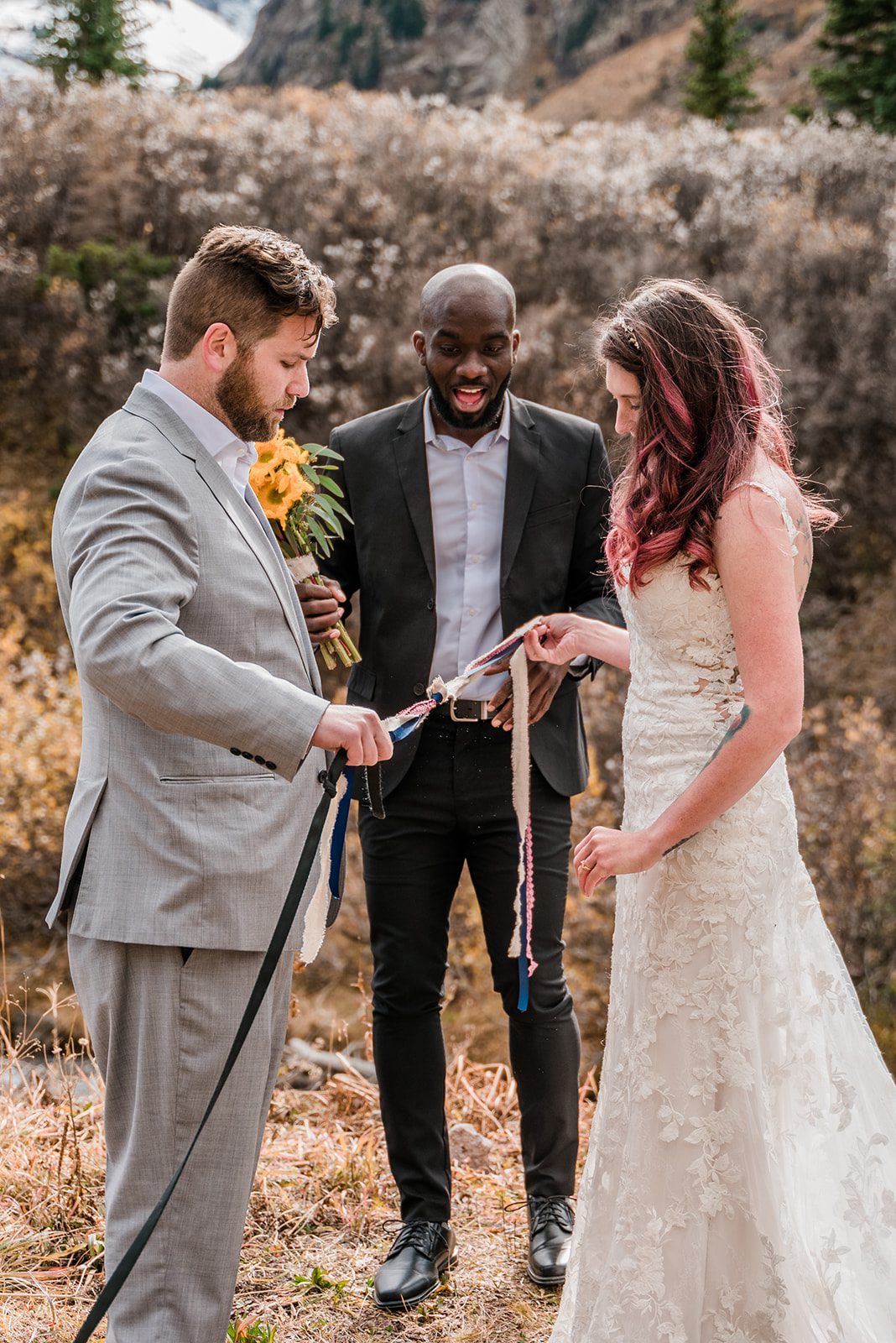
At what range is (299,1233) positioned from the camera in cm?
340

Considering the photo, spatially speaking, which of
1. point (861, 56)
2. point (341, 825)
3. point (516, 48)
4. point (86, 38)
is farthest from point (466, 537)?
point (516, 48)

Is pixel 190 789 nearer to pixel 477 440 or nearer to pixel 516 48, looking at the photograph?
pixel 477 440

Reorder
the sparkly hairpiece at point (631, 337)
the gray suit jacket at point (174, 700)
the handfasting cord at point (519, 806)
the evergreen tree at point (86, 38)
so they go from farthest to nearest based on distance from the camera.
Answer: the evergreen tree at point (86, 38) → the handfasting cord at point (519, 806) → the sparkly hairpiece at point (631, 337) → the gray suit jacket at point (174, 700)

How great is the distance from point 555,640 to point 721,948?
0.92 metres

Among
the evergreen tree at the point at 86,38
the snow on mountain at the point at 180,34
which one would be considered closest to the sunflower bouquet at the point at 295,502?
the snow on mountain at the point at 180,34

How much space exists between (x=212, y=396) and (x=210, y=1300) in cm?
164

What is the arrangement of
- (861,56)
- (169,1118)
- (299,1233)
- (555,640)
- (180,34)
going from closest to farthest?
1. (169,1118)
2. (555,640)
3. (299,1233)
4. (861,56)
5. (180,34)

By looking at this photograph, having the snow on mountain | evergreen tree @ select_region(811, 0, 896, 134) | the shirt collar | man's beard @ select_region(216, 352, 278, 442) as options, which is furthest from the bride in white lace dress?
evergreen tree @ select_region(811, 0, 896, 134)

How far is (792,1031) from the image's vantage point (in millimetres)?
2389

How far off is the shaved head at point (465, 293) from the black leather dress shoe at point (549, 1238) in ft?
7.63

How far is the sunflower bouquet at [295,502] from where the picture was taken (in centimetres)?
266

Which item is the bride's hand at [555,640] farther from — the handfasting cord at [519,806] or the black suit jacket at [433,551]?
the black suit jacket at [433,551]

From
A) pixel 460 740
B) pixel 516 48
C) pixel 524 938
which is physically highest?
pixel 516 48

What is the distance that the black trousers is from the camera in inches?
122
